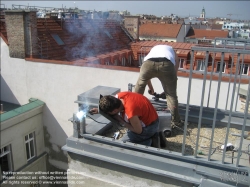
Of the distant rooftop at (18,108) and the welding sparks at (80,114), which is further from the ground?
the welding sparks at (80,114)

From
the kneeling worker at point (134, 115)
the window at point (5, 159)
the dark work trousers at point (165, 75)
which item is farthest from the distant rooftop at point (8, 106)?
the kneeling worker at point (134, 115)

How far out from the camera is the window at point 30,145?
34.0 ft

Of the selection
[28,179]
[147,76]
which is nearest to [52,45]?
[28,179]

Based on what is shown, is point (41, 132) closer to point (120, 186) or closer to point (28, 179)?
point (28, 179)

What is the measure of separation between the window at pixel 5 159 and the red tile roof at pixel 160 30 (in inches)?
787

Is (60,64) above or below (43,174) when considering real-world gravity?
above

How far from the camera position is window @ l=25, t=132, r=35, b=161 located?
1036 centimetres

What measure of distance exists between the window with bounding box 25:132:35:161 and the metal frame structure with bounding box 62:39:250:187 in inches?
313

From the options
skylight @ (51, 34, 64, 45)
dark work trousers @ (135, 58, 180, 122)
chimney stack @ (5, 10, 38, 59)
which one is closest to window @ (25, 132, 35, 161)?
chimney stack @ (5, 10, 38, 59)

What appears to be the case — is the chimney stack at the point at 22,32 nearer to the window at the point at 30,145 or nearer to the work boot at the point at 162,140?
the window at the point at 30,145

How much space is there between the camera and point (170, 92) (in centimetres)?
375

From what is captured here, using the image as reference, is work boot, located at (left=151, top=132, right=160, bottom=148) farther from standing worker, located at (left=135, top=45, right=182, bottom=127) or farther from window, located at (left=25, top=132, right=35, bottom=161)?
window, located at (left=25, top=132, right=35, bottom=161)

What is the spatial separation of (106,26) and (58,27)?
14.7 ft

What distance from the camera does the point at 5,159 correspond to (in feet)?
30.2
